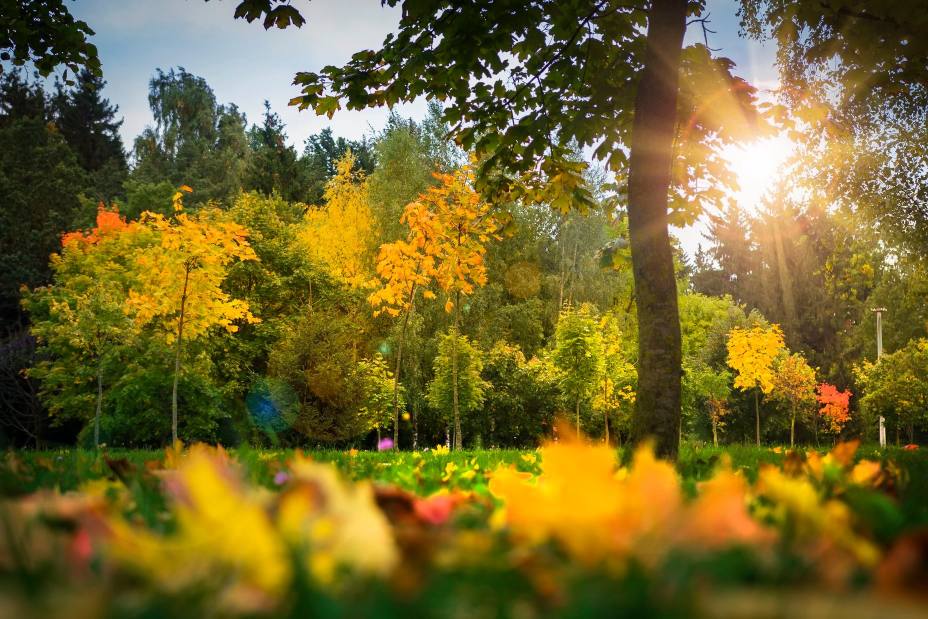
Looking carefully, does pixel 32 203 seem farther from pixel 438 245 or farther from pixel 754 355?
pixel 754 355

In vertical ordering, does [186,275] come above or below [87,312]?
above

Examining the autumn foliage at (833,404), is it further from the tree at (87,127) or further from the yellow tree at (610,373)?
the tree at (87,127)

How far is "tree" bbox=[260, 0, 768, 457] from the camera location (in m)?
4.07

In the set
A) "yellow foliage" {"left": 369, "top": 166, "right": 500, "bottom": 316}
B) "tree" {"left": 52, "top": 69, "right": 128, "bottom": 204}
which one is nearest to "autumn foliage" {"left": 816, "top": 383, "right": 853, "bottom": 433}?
"yellow foliage" {"left": 369, "top": 166, "right": 500, "bottom": 316}

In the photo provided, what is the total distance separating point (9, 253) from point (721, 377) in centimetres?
3086

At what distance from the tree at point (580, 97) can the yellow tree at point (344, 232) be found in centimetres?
1772

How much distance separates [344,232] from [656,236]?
2364 cm

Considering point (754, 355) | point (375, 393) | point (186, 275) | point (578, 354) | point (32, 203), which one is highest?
point (32, 203)

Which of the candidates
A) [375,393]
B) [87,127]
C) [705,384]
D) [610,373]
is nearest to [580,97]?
[375,393]

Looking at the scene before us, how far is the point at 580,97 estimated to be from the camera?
225 inches

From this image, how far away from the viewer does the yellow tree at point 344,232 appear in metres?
24.9

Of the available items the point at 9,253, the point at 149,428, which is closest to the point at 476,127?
the point at 149,428

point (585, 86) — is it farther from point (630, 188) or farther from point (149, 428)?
point (149, 428)

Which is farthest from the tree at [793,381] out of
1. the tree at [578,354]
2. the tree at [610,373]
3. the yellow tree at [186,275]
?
the yellow tree at [186,275]
